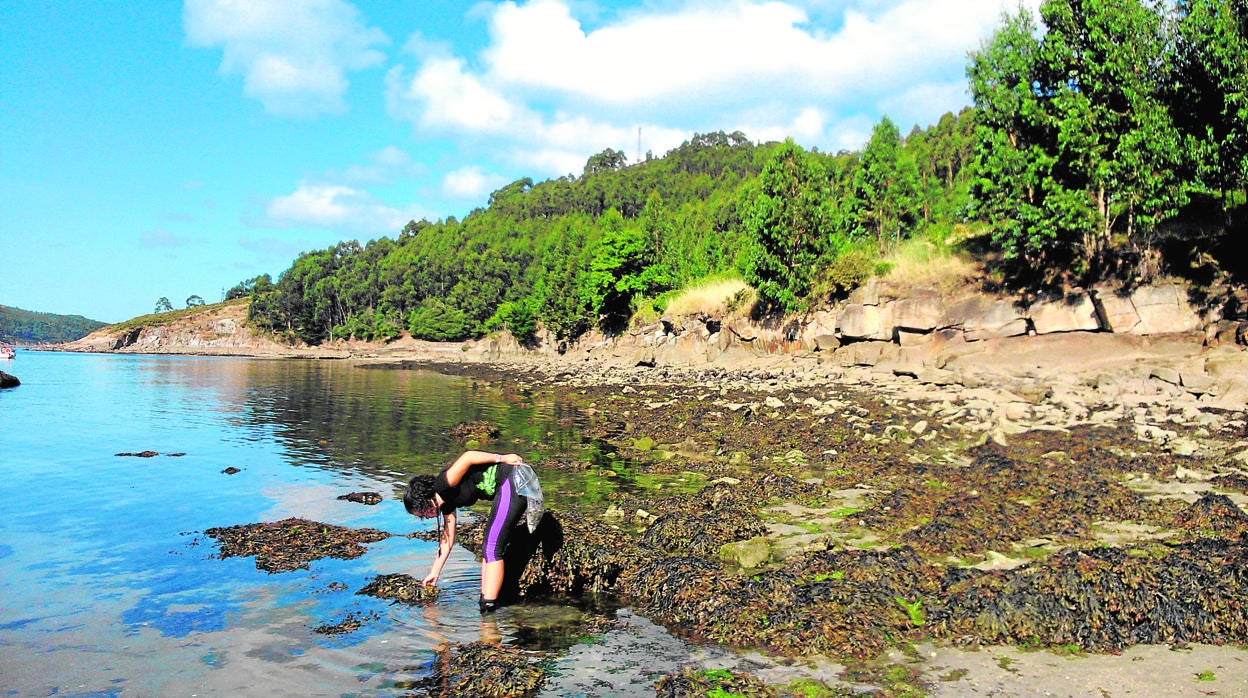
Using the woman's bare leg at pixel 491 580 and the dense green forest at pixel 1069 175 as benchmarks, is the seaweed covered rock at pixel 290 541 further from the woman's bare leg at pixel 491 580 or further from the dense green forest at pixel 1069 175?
the dense green forest at pixel 1069 175

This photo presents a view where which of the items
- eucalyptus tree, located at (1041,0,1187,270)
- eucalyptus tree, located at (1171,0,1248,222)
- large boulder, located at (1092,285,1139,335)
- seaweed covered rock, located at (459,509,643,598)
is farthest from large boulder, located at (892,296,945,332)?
seaweed covered rock, located at (459,509,643,598)

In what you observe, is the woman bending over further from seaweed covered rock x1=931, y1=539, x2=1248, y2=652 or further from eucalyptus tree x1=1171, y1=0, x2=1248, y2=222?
A: eucalyptus tree x1=1171, y1=0, x2=1248, y2=222

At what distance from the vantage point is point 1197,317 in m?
22.0

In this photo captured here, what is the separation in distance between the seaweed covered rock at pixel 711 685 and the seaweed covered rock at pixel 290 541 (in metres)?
5.47

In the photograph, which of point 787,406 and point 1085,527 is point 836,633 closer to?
point 1085,527

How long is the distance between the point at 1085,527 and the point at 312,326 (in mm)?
151350

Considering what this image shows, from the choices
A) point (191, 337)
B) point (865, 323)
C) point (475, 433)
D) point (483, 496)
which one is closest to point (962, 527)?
point (483, 496)

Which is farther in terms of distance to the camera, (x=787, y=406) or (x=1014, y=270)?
(x=1014, y=270)

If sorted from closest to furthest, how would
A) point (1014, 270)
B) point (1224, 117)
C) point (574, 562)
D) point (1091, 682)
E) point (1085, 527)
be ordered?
point (1091, 682), point (574, 562), point (1085, 527), point (1224, 117), point (1014, 270)

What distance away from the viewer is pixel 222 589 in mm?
8258

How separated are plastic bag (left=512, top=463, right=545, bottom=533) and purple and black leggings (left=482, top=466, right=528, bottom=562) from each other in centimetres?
6

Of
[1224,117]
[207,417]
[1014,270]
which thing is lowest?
[207,417]

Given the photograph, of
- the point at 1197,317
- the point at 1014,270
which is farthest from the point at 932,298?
the point at 1197,317

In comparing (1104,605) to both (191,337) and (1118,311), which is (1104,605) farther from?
(191,337)
